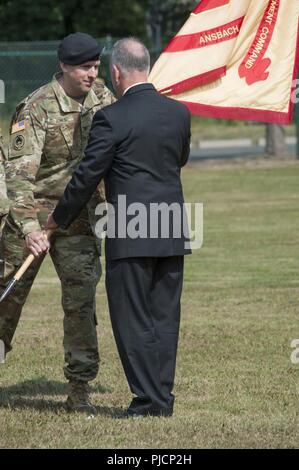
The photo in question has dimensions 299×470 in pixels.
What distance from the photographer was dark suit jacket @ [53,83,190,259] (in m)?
6.63

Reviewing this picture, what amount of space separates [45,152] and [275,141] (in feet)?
69.4

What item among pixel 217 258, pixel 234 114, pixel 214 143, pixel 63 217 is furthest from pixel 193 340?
pixel 214 143

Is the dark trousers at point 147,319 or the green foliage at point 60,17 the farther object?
the green foliage at point 60,17

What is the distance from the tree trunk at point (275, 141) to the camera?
27922mm

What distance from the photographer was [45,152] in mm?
7285

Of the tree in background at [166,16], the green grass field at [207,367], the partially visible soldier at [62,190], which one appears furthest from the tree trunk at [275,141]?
the partially visible soldier at [62,190]

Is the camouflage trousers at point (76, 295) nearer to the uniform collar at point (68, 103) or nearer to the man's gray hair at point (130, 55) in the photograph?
the uniform collar at point (68, 103)

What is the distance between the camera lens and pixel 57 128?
7.22m

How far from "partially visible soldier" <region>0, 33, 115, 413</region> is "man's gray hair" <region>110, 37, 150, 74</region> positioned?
0.46 meters

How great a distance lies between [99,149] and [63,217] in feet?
1.56

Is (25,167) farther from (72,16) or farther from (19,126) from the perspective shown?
(72,16)

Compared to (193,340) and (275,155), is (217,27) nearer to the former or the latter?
(193,340)

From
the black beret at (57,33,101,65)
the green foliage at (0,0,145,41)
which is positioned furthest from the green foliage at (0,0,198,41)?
the black beret at (57,33,101,65)

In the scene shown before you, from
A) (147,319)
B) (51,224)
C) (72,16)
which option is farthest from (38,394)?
(72,16)
